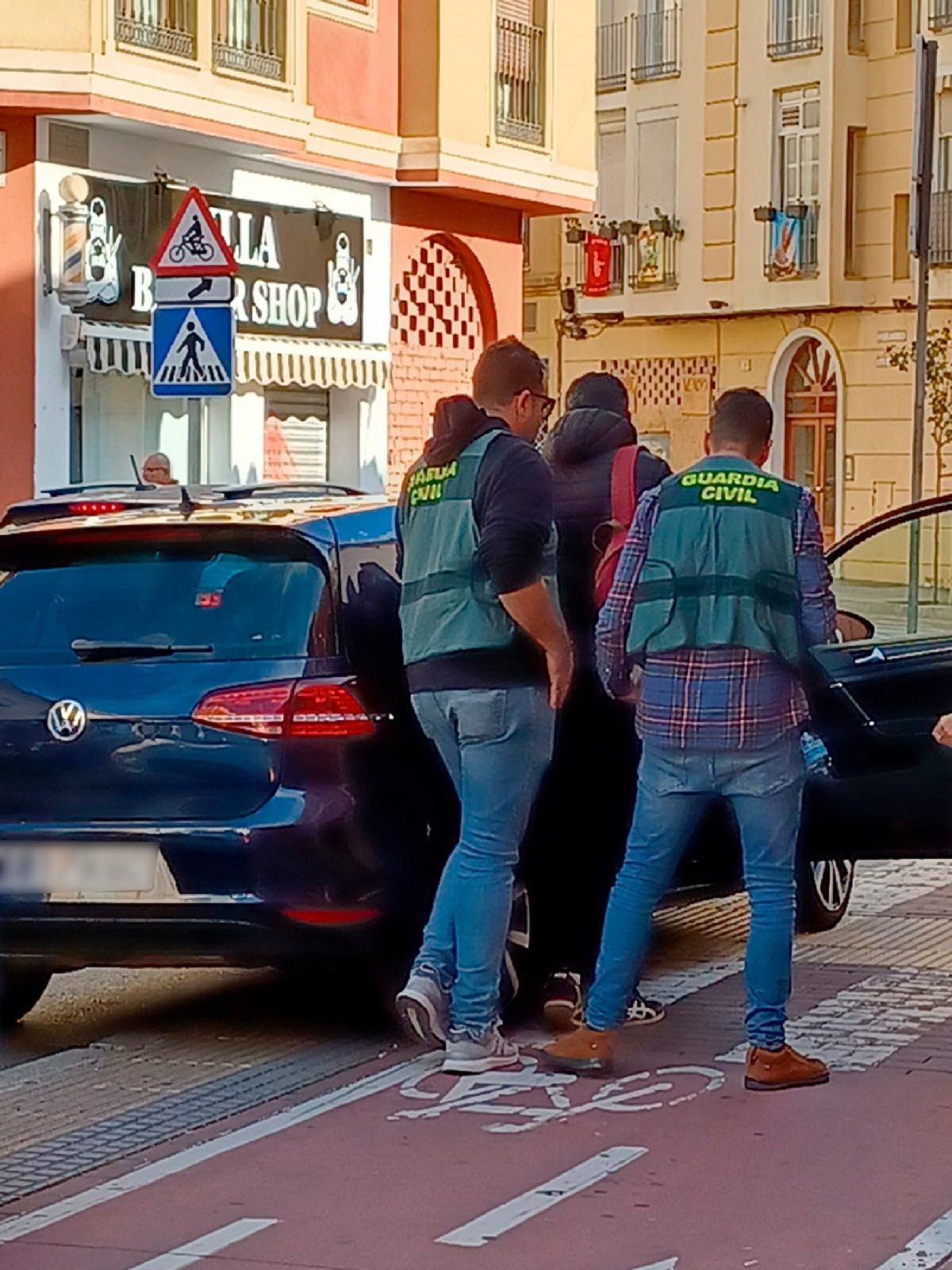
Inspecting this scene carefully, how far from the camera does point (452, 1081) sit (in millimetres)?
7492

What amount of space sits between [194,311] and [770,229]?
32061 mm

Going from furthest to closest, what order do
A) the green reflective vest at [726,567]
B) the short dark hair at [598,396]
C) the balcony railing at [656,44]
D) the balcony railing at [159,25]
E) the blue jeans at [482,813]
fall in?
the balcony railing at [656,44]
the balcony railing at [159,25]
the short dark hair at [598,396]
the blue jeans at [482,813]
the green reflective vest at [726,567]

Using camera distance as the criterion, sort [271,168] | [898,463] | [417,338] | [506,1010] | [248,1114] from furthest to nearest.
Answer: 1. [898,463]
2. [417,338]
3. [271,168]
4. [506,1010]
5. [248,1114]

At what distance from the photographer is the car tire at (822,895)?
1008 cm

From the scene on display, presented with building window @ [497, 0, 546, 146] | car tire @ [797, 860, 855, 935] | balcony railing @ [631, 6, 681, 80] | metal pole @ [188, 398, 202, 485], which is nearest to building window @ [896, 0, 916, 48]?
balcony railing @ [631, 6, 681, 80]

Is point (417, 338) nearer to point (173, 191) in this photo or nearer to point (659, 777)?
point (173, 191)

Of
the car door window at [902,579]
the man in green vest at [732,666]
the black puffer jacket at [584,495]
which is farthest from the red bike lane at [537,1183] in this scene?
the car door window at [902,579]

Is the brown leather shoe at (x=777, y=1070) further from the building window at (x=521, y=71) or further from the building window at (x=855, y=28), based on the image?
the building window at (x=855, y=28)

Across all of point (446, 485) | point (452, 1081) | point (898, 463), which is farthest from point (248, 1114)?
point (898, 463)

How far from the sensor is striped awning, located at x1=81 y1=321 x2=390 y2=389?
21.8m

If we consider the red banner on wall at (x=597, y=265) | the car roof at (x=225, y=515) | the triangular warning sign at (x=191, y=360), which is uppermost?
the red banner on wall at (x=597, y=265)

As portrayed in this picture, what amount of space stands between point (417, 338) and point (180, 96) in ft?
18.2

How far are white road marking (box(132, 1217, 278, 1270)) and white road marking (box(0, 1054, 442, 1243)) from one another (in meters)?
0.39

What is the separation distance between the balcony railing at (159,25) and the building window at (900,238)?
77.7ft
